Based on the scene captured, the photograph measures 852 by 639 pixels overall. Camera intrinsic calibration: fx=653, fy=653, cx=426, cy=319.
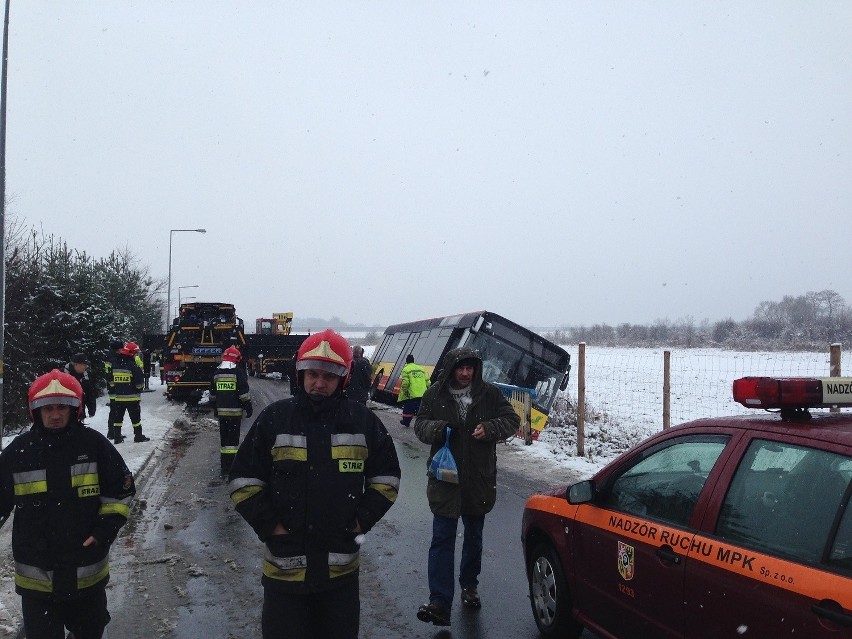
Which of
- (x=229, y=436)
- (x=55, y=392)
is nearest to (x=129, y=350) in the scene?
(x=229, y=436)

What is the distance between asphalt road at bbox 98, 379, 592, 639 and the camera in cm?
457

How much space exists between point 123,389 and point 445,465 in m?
9.25

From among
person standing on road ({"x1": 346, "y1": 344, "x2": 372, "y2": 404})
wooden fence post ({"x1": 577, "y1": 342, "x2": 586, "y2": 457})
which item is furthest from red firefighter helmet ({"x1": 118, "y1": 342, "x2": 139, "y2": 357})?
wooden fence post ({"x1": 577, "y1": 342, "x2": 586, "y2": 457})

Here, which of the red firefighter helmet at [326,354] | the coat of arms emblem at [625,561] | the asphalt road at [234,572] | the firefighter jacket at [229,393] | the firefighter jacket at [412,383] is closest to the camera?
the red firefighter helmet at [326,354]

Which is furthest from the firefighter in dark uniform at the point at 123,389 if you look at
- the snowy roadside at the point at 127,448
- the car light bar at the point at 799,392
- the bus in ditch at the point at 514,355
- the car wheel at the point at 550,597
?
the car light bar at the point at 799,392

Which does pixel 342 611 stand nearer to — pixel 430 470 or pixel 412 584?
pixel 430 470

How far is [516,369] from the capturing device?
50.0 feet

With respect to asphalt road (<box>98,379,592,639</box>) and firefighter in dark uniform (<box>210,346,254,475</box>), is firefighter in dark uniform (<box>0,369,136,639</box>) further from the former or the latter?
firefighter in dark uniform (<box>210,346,254,475</box>)

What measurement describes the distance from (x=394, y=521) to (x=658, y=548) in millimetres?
Answer: 4678

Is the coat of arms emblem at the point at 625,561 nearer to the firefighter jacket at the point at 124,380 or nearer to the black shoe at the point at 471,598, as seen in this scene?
the black shoe at the point at 471,598

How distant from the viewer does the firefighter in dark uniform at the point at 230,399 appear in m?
9.30

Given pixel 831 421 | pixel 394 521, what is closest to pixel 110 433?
pixel 394 521

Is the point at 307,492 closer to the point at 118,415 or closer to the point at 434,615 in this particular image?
the point at 434,615

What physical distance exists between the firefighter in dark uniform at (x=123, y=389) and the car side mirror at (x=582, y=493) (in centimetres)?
986
